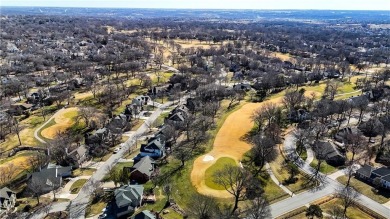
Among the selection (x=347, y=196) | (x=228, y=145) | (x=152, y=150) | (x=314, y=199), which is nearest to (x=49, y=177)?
(x=152, y=150)

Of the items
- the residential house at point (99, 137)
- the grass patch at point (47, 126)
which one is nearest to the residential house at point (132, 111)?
the residential house at point (99, 137)

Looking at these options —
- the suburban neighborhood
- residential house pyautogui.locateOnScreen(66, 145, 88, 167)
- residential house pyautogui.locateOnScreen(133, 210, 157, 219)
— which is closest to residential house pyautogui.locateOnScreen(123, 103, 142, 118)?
the suburban neighborhood

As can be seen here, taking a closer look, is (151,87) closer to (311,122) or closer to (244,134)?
(244,134)

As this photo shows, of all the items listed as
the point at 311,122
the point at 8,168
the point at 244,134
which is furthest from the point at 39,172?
the point at 311,122

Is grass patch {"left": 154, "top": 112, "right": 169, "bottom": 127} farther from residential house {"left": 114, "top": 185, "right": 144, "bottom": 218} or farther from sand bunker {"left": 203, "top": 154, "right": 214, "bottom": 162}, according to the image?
residential house {"left": 114, "top": 185, "right": 144, "bottom": 218}

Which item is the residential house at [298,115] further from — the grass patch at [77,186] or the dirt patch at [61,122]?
the dirt patch at [61,122]

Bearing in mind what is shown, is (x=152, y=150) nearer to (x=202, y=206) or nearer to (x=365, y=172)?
(x=202, y=206)

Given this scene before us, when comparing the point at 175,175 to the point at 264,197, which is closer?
the point at 264,197
